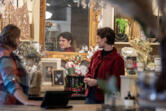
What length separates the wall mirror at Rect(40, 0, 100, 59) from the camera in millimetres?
4789

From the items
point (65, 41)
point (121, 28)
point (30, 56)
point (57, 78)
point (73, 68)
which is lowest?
point (57, 78)

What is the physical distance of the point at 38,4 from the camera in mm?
4797

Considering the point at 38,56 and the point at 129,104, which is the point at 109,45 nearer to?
the point at 38,56

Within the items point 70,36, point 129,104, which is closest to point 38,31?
point 70,36

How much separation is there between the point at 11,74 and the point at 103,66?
140 centimetres

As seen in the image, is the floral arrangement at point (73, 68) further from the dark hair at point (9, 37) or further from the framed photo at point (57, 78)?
the dark hair at point (9, 37)

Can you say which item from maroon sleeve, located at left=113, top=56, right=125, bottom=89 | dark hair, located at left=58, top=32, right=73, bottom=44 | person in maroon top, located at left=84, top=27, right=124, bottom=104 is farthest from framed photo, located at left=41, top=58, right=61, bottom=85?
maroon sleeve, located at left=113, top=56, right=125, bottom=89

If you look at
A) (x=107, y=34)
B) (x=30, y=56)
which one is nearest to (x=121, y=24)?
(x=107, y=34)

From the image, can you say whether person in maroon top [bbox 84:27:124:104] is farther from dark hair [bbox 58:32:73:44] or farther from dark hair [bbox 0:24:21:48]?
dark hair [bbox 0:24:21:48]

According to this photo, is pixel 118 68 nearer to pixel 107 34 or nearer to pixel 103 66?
pixel 103 66

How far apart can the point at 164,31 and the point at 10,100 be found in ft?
6.70

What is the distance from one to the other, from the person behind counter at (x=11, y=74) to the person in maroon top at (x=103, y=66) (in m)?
1.09

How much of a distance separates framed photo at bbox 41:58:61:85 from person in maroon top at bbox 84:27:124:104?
826 millimetres

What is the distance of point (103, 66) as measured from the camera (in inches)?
154
